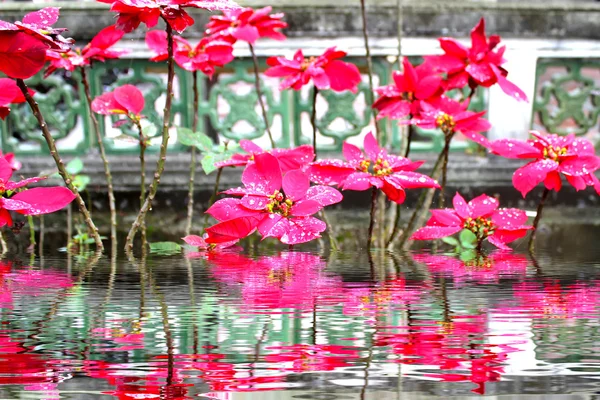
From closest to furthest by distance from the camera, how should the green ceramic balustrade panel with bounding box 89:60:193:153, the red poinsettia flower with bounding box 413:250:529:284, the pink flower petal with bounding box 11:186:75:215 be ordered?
the red poinsettia flower with bounding box 413:250:529:284
the pink flower petal with bounding box 11:186:75:215
the green ceramic balustrade panel with bounding box 89:60:193:153

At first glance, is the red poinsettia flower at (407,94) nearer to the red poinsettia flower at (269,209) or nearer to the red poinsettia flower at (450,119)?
the red poinsettia flower at (450,119)

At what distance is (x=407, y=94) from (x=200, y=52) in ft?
1.77

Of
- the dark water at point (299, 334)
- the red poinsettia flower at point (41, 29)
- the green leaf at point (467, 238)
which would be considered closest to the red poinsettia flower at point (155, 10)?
the red poinsettia flower at point (41, 29)

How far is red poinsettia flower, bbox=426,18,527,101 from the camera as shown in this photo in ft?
4.16

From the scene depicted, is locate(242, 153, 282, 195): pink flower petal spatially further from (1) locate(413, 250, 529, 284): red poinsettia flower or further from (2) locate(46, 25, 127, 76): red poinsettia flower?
(2) locate(46, 25, 127, 76): red poinsettia flower

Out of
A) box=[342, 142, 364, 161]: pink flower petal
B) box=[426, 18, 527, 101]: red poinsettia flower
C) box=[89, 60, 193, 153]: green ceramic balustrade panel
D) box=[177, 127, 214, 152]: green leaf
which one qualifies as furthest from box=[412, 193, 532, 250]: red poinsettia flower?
box=[89, 60, 193, 153]: green ceramic balustrade panel

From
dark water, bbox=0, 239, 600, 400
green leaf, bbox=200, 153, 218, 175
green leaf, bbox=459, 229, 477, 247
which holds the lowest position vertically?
Result: green leaf, bbox=459, 229, 477, 247

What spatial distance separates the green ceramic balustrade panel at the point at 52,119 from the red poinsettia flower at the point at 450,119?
210 cm

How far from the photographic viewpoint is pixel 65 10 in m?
3.14

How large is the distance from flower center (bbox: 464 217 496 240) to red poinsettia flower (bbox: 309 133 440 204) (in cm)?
14

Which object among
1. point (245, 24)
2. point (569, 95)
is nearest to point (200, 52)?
point (245, 24)

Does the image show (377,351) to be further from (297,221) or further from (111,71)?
(111,71)

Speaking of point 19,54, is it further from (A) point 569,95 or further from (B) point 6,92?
(A) point 569,95

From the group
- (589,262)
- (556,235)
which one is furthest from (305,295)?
(556,235)
